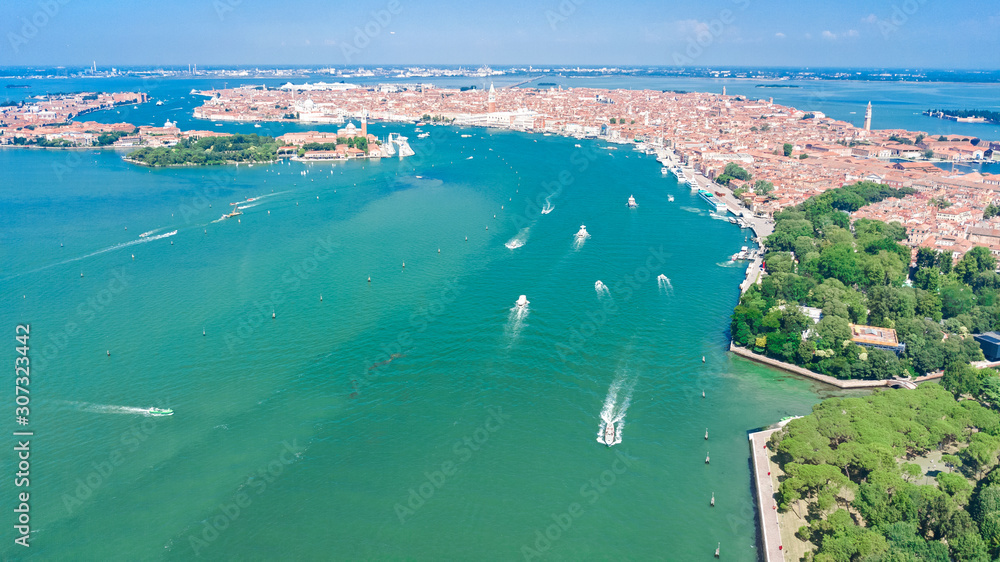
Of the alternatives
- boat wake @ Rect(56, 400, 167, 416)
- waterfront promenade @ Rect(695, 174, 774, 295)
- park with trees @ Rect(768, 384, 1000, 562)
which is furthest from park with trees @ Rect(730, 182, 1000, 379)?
boat wake @ Rect(56, 400, 167, 416)

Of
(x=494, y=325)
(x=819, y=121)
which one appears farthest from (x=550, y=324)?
(x=819, y=121)

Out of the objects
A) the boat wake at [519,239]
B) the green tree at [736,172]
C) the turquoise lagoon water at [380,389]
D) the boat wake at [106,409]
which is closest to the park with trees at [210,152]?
the turquoise lagoon water at [380,389]

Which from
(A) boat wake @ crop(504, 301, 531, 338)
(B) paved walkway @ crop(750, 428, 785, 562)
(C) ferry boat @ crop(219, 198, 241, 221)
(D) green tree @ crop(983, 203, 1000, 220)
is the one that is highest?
(D) green tree @ crop(983, 203, 1000, 220)

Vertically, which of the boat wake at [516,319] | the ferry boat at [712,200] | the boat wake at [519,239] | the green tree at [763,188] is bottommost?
the boat wake at [516,319]

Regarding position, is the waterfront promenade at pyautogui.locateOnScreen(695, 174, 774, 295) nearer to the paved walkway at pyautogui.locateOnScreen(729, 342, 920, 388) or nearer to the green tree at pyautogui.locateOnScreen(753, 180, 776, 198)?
the green tree at pyautogui.locateOnScreen(753, 180, 776, 198)

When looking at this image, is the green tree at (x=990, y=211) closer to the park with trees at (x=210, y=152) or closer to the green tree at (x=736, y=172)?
the green tree at (x=736, y=172)

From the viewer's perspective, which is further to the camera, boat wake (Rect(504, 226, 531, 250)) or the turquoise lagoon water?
boat wake (Rect(504, 226, 531, 250))
